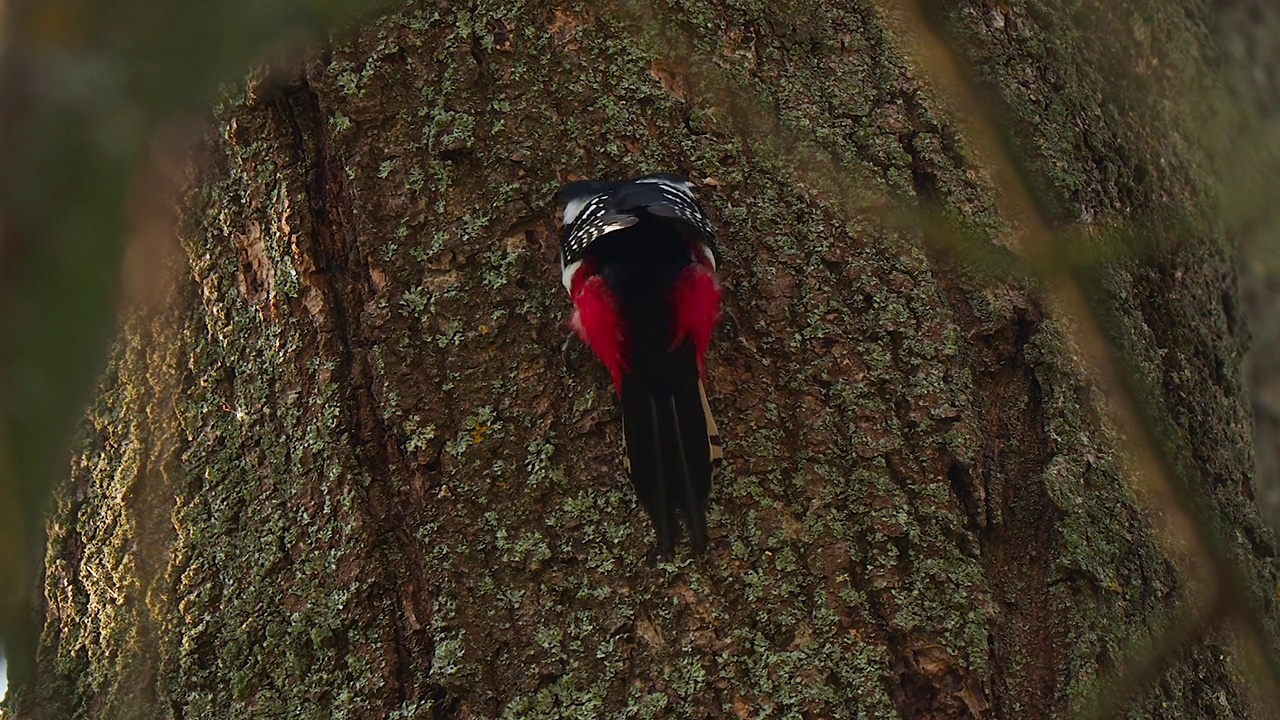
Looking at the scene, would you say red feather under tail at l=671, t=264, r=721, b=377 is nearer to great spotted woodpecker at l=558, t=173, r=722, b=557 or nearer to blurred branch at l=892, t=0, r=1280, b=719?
great spotted woodpecker at l=558, t=173, r=722, b=557

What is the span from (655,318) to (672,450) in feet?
1.00

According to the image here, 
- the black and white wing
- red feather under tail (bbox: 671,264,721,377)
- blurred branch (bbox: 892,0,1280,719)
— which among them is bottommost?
blurred branch (bbox: 892,0,1280,719)

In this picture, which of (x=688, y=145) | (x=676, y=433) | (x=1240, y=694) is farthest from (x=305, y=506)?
(x=1240, y=694)

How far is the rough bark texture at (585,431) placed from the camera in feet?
5.56

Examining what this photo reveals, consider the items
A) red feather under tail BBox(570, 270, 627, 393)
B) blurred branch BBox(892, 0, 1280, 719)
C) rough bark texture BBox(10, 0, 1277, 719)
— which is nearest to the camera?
blurred branch BBox(892, 0, 1280, 719)

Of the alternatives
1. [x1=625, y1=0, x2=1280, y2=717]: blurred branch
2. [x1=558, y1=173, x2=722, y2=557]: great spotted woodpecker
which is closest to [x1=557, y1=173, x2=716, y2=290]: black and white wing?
[x1=558, y1=173, x2=722, y2=557]: great spotted woodpecker

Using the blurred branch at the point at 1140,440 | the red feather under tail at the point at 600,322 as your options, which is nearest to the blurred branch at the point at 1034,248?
the blurred branch at the point at 1140,440

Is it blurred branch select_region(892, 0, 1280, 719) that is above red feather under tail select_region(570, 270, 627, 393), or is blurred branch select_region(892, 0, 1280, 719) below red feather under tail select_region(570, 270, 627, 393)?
below

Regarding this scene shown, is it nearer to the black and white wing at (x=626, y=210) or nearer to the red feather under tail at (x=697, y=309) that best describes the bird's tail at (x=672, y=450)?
the red feather under tail at (x=697, y=309)

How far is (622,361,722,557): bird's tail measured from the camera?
5.61ft

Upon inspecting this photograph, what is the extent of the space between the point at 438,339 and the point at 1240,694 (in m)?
1.38

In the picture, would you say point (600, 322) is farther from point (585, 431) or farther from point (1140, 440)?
point (1140, 440)

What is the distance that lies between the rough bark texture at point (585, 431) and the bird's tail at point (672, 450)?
30 mm

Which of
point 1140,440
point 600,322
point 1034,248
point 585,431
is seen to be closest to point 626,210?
point 600,322
